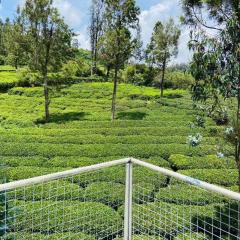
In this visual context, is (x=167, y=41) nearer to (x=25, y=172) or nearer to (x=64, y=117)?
(x=64, y=117)

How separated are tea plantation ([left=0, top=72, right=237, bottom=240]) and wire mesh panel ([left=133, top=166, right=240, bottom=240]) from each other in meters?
0.06

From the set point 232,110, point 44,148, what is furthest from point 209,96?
point 44,148

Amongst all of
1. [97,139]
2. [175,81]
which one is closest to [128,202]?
[97,139]

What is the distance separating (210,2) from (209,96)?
1.95 m

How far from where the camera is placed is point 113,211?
8188 millimetres

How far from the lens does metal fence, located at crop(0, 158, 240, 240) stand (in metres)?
3.78

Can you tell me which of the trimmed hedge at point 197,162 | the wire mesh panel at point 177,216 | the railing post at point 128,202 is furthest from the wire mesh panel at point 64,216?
the trimmed hedge at point 197,162

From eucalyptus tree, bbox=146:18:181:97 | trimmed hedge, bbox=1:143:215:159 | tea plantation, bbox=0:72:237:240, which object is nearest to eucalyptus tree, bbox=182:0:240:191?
tea plantation, bbox=0:72:237:240

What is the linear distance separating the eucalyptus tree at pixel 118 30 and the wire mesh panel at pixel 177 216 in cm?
1534

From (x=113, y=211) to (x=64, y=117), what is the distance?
19103mm

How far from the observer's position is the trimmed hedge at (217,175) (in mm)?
12680

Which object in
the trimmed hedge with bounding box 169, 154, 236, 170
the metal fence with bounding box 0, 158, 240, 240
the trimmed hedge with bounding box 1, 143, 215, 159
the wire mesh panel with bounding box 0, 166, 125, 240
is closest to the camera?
the metal fence with bounding box 0, 158, 240, 240

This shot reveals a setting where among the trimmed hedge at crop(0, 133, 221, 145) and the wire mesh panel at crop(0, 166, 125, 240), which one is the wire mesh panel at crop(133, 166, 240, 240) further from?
the trimmed hedge at crop(0, 133, 221, 145)

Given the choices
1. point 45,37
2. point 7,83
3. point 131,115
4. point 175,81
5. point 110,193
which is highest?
point 45,37
